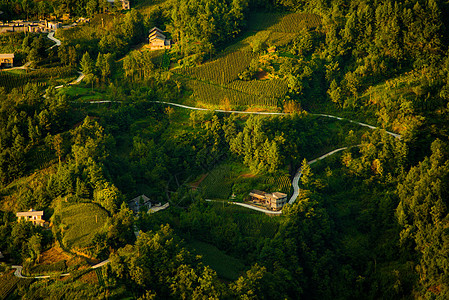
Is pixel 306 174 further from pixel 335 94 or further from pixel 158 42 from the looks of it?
pixel 158 42

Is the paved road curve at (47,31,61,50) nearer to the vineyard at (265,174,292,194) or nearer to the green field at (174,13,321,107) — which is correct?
the green field at (174,13,321,107)

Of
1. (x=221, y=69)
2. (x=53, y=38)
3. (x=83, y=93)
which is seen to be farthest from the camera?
(x=53, y=38)

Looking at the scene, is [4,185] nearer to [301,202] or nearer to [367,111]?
[301,202]

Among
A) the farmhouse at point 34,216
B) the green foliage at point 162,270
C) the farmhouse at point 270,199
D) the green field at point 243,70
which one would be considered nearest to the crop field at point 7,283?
the farmhouse at point 34,216

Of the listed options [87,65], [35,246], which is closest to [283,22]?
[87,65]

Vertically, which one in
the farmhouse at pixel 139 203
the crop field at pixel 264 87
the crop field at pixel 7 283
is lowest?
the crop field at pixel 7 283

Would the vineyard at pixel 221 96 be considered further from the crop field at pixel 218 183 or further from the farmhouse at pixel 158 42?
the crop field at pixel 218 183

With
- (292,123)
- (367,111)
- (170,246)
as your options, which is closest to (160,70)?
(292,123)
